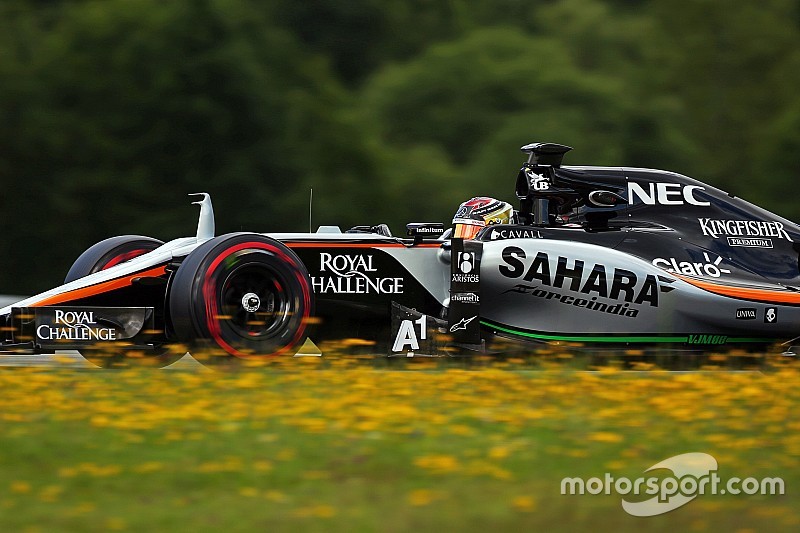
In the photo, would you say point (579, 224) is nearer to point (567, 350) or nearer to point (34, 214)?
point (567, 350)

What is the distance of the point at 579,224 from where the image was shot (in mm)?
8570

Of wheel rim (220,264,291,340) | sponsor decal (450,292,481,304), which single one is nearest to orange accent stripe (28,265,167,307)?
wheel rim (220,264,291,340)

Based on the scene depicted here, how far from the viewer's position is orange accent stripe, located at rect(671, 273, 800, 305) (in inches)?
324

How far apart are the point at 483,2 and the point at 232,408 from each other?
26.6 metres

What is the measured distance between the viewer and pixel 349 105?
84.5 feet

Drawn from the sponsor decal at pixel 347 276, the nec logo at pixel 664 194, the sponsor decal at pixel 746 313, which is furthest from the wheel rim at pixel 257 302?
the sponsor decal at pixel 746 313

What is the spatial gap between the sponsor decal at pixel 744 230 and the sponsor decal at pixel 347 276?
229 cm

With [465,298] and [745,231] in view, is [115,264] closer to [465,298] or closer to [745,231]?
[465,298]

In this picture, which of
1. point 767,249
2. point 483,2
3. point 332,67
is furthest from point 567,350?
point 483,2

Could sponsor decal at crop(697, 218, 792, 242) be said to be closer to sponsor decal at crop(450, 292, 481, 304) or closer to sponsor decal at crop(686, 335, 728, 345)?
sponsor decal at crop(686, 335, 728, 345)

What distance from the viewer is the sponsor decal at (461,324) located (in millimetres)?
7777

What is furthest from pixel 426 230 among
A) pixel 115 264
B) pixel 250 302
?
pixel 115 264

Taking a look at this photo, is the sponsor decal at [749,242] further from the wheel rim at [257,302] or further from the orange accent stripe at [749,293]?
the wheel rim at [257,302]

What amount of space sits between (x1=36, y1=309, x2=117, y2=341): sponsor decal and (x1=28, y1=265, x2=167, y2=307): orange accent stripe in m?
0.22
